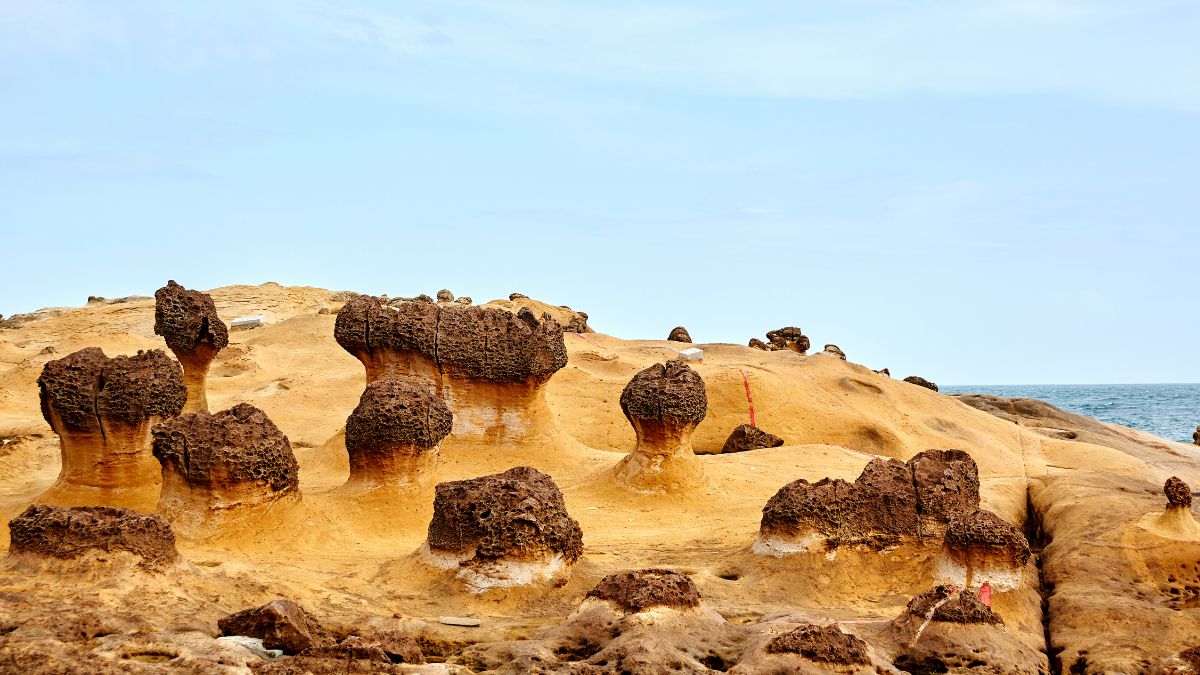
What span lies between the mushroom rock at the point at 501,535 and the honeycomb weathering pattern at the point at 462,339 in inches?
165

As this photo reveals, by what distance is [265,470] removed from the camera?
295 inches

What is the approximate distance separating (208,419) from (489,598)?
2.58m

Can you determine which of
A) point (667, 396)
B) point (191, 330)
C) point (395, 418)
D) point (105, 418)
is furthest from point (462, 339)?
point (105, 418)

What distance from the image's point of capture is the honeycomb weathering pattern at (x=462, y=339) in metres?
10.8

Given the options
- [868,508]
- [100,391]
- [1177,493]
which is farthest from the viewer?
[100,391]

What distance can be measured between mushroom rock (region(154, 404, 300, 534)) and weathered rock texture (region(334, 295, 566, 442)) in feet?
11.3

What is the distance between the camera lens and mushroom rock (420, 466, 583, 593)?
20.5 ft

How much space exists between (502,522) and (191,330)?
19.5 feet

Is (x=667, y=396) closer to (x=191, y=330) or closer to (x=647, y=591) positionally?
(x=647, y=591)

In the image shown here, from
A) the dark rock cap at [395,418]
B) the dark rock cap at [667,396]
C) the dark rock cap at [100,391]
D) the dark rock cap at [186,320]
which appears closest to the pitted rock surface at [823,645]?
the dark rock cap at [395,418]

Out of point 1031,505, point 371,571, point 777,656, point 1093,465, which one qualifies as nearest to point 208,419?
point 371,571

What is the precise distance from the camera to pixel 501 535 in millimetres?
6293

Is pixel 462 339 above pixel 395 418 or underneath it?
above

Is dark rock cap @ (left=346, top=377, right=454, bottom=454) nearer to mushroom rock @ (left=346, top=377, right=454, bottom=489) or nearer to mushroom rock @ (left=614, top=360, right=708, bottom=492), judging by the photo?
mushroom rock @ (left=346, top=377, right=454, bottom=489)
